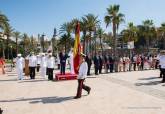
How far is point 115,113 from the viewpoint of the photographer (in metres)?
11.0

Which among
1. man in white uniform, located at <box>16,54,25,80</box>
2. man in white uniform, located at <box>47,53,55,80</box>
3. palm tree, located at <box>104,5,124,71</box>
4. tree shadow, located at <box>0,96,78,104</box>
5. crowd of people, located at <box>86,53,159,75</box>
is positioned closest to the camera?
tree shadow, located at <box>0,96,78,104</box>

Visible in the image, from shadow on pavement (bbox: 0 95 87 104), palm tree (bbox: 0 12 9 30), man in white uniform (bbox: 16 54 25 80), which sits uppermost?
palm tree (bbox: 0 12 9 30)

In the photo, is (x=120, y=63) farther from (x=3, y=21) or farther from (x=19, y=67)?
(x=3, y=21)

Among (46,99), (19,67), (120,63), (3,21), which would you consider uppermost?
(3,21)

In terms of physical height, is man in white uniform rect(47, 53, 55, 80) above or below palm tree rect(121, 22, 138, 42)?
below

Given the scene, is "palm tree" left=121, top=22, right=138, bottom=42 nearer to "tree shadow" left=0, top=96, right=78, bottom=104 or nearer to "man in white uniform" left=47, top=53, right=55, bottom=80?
"man in white uniform" left=47, top=53, right=55, bottom=80

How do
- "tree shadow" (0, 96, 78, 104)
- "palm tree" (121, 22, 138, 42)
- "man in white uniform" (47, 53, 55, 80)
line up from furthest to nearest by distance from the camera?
"palm tree" (121, 22, 138, 42) < "man in white uniform" (47, 53, 55, 80) < "tree shadow" (0, 96, 78, 104)

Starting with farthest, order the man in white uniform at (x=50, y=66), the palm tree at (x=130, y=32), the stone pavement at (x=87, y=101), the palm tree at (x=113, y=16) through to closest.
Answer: the palm tree at (x=130, y=32) < the palm tree at (x=113, y=16) < the man in white uniform at (x=50, y=66) < the stone pavement at (x=87, y=101)

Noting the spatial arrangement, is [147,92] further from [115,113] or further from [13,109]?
[13,109]

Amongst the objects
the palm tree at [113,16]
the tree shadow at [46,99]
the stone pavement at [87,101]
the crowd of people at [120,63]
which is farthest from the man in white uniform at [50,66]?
the palm tree at [113,16]

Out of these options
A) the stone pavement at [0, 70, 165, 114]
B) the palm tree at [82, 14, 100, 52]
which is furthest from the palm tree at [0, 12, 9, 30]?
the stone pavement at [0, 70, 165, 114]

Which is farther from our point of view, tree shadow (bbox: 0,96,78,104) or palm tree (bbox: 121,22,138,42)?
palm tree (bbox: 121,22,138,42)

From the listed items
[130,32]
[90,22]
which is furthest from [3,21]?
[130,32]

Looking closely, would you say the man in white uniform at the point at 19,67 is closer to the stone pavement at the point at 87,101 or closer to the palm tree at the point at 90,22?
the stone pavement at the point at 87,101
